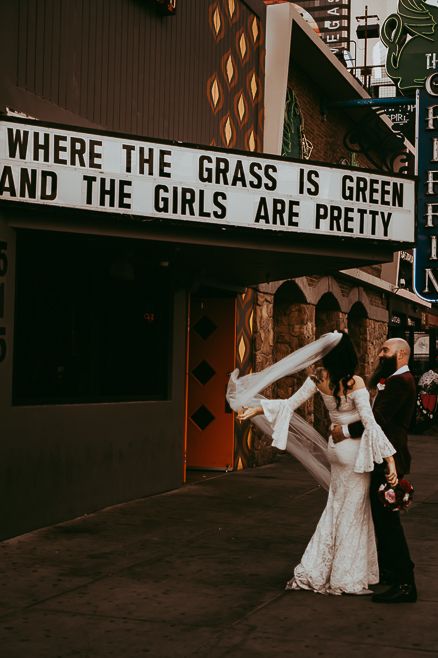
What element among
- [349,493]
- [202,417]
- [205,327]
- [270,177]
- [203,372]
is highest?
[270,177]

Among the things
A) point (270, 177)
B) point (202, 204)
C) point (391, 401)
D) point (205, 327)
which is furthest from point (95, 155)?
point (205, 327)

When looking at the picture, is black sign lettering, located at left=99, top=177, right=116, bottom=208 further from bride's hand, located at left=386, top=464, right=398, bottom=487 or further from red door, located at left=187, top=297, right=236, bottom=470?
red door, located at left=187, top=297, right=236, bottom=470

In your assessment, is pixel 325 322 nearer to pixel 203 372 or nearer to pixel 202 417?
pixel 203 372

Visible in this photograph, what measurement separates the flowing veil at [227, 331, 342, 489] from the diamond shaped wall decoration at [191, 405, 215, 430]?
656 centimetres

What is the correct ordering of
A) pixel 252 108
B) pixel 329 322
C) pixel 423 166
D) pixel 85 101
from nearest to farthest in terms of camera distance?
pixel 85 101
pixel 252 108
pixel 423 166
pixel 329 322

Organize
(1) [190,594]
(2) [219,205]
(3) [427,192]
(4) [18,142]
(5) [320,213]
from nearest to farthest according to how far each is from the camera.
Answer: (1) [190,594] < (4) [18,142] < (2) [219,205] < (5) [320,213] < (3) [427,192]

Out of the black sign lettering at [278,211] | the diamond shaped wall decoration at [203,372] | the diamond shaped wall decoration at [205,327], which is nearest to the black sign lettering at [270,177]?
the black sign lettering at [278,211]

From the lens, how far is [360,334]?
840 inches

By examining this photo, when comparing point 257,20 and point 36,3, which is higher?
point 257,20

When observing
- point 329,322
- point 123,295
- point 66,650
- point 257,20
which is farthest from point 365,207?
point 329,322

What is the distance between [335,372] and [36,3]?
15.6ft

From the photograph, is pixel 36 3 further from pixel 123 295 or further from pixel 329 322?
pixel 329 322

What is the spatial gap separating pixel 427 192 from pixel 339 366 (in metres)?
10.2

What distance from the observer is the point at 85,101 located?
9.77 meters
